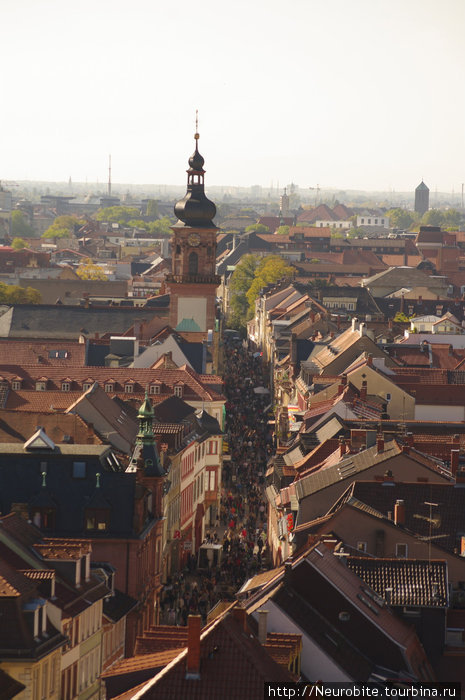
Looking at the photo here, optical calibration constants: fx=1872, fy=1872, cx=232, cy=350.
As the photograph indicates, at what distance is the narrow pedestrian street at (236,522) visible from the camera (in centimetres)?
7550

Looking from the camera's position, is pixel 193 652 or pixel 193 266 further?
pixel 193 266

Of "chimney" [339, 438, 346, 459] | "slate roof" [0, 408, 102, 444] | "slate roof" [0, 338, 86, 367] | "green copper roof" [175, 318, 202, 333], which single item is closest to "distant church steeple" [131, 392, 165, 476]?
"slate roof" [0, 408, 102, 444]

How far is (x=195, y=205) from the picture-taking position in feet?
479

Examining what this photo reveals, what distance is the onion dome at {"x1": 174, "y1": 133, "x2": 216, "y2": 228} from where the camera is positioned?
146 metres

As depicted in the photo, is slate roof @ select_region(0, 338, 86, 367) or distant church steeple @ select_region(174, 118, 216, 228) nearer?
slate roof @ select_region(0, 338, 86, 367)

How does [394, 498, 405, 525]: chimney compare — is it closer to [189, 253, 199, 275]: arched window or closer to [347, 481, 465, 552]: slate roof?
[347, 481, 465, 552]: slate roof

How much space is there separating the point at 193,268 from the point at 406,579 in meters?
90.0

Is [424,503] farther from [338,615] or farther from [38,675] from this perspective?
[38,675]

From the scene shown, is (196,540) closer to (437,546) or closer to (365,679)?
(437,546)

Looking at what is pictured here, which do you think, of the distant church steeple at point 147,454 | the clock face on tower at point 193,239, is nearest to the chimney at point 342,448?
the distant church steeple at point 147,454

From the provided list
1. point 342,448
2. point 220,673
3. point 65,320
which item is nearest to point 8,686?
point 220,673

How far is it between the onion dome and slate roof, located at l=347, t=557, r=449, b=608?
89.3 meters

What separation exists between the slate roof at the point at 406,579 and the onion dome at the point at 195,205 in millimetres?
89305

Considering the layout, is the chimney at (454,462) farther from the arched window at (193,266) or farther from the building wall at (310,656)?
the arched window at (193,266)
